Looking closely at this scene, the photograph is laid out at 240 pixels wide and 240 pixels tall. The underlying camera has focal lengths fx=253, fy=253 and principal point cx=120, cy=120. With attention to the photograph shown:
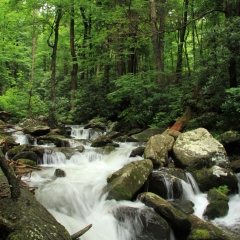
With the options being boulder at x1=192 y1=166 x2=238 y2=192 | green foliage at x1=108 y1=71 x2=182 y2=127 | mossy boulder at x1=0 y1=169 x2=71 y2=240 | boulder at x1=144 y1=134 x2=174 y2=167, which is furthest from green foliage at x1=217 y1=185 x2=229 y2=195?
green foliage at x1=108 y1=71 x2=182 y2=127

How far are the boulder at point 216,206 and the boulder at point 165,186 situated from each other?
903 millimetres

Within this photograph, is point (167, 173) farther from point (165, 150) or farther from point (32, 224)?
point (32, 224)

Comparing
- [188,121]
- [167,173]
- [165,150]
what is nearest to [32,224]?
[167,173]

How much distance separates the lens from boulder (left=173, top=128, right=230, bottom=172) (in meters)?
8.40

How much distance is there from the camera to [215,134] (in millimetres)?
11141

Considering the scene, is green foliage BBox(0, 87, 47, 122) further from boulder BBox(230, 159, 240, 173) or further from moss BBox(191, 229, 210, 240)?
moss BBox(191, 229, 210, 240)

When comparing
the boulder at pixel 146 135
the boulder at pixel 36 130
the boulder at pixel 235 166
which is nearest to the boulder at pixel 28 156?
the boulder at pixel 36 130

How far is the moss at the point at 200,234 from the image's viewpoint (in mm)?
5168

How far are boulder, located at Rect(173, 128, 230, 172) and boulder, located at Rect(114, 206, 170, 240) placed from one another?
327 cm

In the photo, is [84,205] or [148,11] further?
[148,11]

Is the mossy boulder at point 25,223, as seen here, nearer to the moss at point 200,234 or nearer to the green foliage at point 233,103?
the moss at point 200,234

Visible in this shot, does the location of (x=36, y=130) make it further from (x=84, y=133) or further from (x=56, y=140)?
(x=84, y=133)

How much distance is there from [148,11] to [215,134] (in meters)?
10.3

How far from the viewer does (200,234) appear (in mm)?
5230
